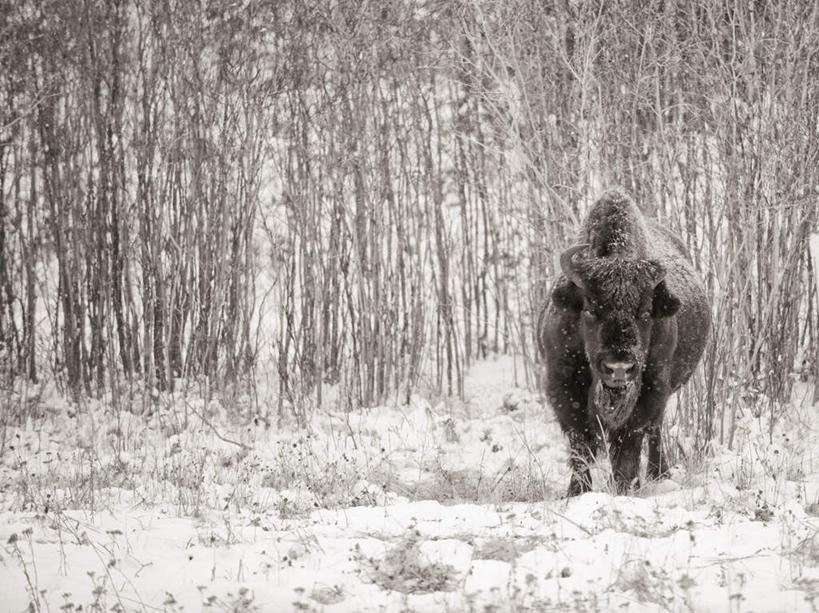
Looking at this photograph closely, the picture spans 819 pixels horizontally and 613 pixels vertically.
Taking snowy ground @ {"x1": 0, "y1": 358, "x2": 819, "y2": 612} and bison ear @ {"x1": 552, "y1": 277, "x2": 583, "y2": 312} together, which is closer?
snowy ground @ {"x1": 0, "y1": 358, "x2": 819, "y2": 612}

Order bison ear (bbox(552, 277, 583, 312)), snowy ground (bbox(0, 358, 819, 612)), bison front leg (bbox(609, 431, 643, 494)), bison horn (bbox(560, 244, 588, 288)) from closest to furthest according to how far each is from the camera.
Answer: snowy ground (bbox(0, 358, 819, 612)) → bison horn (bbox(560, 244, 588, 288)) → bison ear (bbox(552, 277, 583, 312)) → bison front leg (bbox(609, 431, 643, 494))

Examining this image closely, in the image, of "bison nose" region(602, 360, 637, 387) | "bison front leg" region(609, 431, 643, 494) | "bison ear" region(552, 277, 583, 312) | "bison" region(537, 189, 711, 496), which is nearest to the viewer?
"bison nose" region(602, 360, 637, 387)

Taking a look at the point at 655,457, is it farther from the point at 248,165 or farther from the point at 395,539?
the point at 248,165

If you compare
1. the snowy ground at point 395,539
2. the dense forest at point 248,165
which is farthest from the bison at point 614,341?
the dense forest at point 248,165

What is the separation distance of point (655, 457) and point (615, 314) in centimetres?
204

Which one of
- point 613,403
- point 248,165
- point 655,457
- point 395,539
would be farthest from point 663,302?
point 248,165

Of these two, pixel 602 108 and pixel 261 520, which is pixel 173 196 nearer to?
pixel 602 108

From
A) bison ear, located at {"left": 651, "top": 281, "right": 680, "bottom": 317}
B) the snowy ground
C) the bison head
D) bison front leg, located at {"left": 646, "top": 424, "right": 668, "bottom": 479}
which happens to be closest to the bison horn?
the bison head

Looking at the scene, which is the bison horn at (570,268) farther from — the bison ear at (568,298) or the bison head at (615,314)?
the bison ear at (568,298)

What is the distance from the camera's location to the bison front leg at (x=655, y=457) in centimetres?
778

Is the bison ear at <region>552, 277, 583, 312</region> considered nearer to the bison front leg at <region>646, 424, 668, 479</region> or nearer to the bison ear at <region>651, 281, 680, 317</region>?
the bison ear at <region>651, 281, 680, 317</region>

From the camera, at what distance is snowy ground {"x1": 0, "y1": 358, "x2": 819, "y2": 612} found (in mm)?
4293

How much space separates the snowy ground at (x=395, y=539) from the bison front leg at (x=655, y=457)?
17 cm

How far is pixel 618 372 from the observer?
20.5ft
